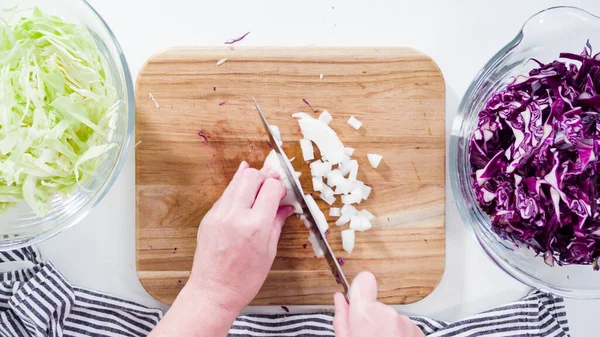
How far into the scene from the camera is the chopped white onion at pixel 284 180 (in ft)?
4.02

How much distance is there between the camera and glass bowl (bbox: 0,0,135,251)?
3.66ft

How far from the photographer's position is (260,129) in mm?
1276

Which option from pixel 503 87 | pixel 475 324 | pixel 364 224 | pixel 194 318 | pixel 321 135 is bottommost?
pixel 475 324

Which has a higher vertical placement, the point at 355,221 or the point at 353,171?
the point at 353,171

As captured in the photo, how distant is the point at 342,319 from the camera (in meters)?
1.13

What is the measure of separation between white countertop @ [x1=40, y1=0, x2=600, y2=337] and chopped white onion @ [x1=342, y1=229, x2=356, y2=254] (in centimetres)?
23

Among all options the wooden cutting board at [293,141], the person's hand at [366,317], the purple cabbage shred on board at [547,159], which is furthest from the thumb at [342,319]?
the purple cabbage shred on board at [547,159]

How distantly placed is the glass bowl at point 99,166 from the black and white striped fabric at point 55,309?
17cm

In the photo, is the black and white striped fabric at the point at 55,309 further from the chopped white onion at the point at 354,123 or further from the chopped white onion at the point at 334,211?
the chopped white onion at the point at 354,123

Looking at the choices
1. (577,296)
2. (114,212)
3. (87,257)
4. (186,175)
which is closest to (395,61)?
(186,175)

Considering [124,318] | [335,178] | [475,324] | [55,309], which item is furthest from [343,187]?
[55,309]

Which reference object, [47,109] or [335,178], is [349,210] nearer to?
[335,178]

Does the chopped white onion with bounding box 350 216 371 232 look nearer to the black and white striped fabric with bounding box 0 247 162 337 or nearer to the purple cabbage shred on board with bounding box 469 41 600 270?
the purple cabbage shred on board with bounding box 469 41 600 270

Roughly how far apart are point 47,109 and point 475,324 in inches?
42.8
